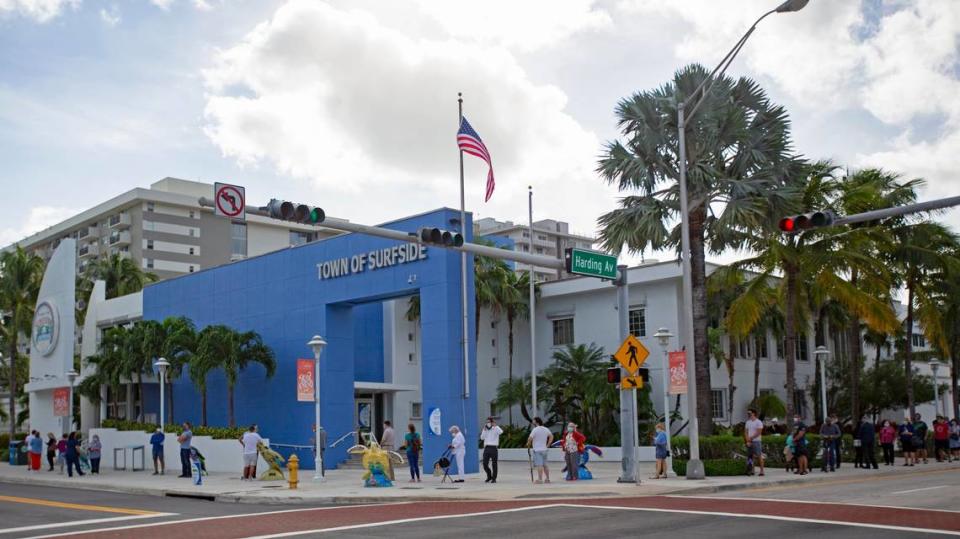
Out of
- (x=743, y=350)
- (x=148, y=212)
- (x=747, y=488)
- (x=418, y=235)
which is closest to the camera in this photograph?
(x=418, y=235)

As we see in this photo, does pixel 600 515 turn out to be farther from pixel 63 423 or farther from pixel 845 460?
pixel 63 423

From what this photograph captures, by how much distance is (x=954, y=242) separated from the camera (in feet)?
130

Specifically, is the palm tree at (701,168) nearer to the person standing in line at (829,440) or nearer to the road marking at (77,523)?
the person standing in line at (829,440)

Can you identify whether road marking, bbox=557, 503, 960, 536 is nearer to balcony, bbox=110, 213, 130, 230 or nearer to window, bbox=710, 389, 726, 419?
window, bbox=710, 389, 726, 419

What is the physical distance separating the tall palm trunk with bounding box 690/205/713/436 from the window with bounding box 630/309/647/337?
44.4 feet

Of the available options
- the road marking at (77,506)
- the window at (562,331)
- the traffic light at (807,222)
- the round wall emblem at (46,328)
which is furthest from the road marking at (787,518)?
the round wall emblem at (46,328)

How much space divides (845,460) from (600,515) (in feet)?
65.1

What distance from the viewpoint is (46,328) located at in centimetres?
4519

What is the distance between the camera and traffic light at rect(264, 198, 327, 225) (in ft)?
54.2

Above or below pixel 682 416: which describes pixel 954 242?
above

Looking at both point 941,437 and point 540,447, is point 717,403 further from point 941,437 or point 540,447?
point 540,447

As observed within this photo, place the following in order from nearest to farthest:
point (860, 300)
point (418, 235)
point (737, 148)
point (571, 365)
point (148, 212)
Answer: point (418, 235) → point (737, 148) → point (860, 300) → point (571, 365) → point (148, 212)

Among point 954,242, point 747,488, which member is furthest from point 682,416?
point 747,488

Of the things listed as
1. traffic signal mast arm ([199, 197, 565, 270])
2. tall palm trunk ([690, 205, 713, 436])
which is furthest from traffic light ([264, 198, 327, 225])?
tall palm trunk ([690, 205, 713, 436])
